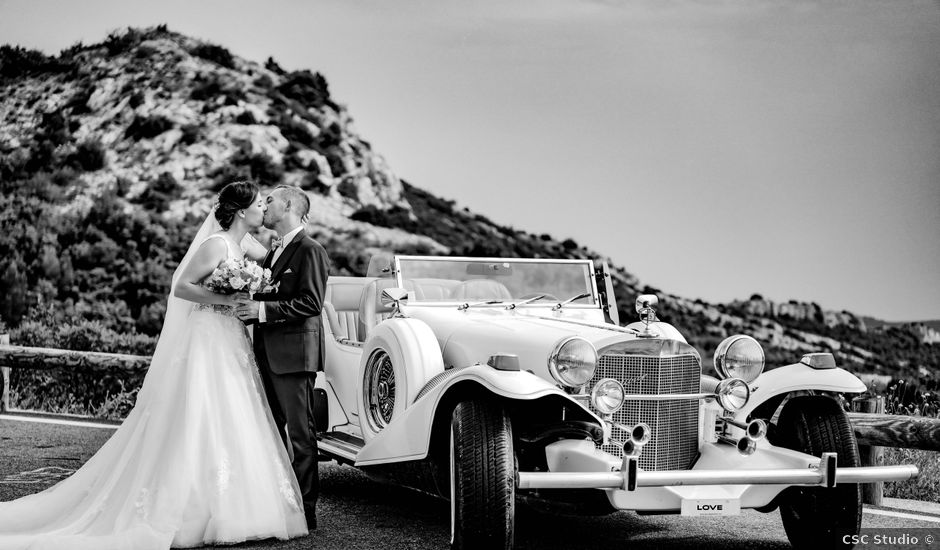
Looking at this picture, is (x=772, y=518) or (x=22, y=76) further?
(x=22, y=76)

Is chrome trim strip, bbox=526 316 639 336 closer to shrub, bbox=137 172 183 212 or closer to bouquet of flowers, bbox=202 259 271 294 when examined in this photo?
bouquet of flowers, bbox=202 259 271 294

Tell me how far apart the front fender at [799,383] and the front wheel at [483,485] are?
4.40ft

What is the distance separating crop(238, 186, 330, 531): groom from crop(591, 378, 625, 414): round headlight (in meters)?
1.60

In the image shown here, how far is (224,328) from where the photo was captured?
5.26 meters

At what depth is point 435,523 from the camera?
549cm

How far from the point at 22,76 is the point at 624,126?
14.7 metres

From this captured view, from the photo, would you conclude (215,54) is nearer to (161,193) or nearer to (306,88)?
(306,88)

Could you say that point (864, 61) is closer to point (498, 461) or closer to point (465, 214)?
point (465, 214)

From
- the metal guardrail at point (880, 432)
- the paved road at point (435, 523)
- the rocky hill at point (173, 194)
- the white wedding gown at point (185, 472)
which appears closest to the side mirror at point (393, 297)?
the white wedding gown at point (185, 472)

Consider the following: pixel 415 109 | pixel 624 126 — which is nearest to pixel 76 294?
pixel 415 109

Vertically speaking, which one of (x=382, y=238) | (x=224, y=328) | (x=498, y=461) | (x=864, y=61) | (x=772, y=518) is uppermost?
(x=864, y=61)

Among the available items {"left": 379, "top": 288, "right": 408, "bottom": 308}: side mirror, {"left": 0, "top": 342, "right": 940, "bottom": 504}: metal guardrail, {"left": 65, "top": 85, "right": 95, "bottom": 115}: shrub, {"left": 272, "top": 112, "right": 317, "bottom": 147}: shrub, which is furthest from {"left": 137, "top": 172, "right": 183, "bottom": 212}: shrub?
{"left": 0, "top": 342, "right": 940, "bottom": 504}: metal guardrail

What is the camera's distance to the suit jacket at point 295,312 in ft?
17.1

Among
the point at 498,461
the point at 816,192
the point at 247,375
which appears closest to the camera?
the point at 498,461
